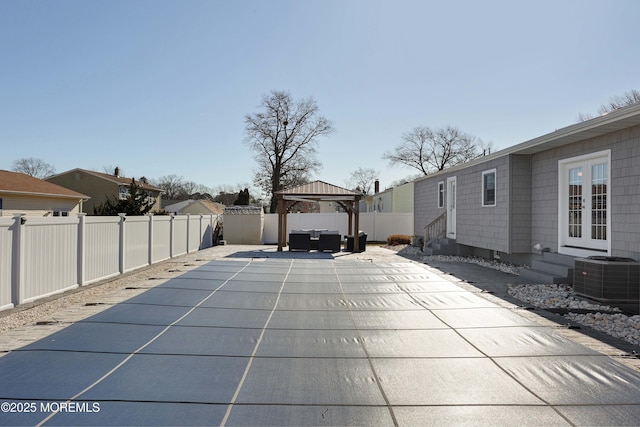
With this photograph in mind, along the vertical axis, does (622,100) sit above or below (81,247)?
above

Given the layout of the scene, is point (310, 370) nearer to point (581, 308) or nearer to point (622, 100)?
point (581, 308)

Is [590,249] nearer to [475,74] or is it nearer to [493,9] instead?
[493,9]

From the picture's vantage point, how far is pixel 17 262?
583 centimetres

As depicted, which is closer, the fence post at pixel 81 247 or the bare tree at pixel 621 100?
the fence post at pixel 81 247

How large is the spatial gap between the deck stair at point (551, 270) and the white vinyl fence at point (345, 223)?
12463 mm

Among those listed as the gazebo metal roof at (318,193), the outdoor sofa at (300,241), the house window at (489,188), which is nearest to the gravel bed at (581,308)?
the house window at (489,188)

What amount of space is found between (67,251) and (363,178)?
46.1 metres

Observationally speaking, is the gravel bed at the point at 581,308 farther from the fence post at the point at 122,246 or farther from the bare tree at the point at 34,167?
the bare tree at the point at 34,167

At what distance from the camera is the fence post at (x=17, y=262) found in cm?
581

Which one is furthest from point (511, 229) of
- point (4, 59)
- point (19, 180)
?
point (19, 180)

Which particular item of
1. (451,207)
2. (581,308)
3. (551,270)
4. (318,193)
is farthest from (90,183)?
(581,308)

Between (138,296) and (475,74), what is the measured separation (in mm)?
11525

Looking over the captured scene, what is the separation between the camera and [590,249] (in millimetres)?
8031

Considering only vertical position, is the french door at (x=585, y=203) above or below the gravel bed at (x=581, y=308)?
above
